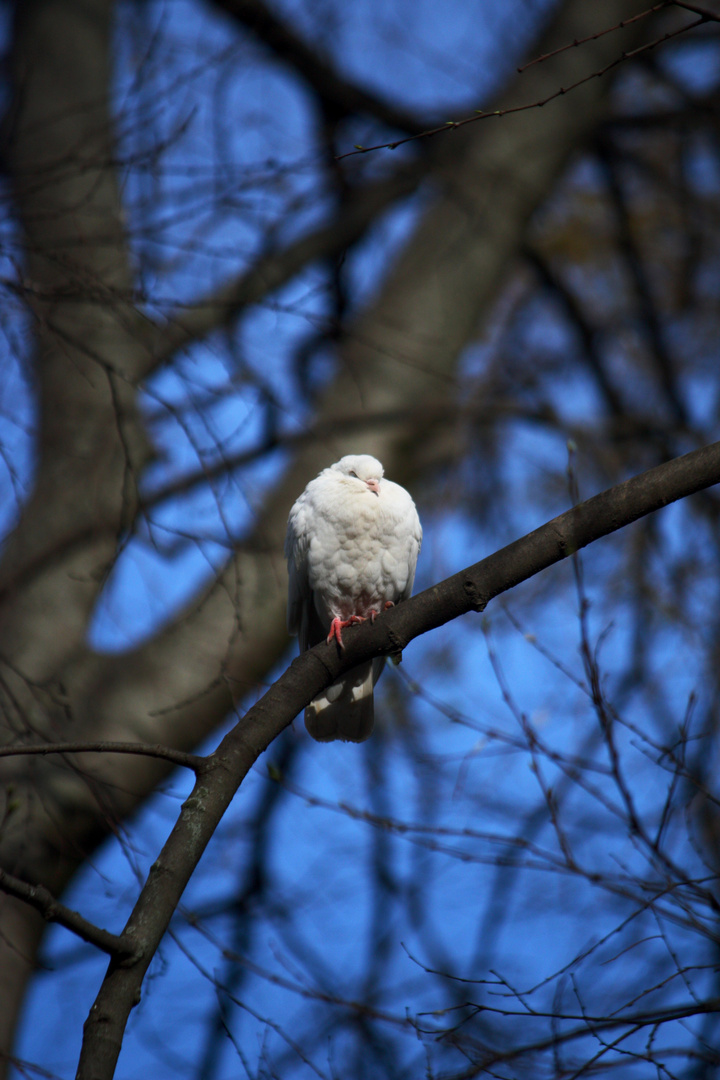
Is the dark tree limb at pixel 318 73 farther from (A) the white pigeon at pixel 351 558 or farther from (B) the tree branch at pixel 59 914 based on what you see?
(B) the tree branch at pixel 59 914

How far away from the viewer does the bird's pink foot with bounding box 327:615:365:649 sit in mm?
2518

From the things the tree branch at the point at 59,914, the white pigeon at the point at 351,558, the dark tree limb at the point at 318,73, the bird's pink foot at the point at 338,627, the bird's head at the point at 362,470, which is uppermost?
the dark tree limb at the point at 318,73

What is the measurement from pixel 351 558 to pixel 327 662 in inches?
41.1

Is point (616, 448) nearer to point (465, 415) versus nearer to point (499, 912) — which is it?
point (465, 415)

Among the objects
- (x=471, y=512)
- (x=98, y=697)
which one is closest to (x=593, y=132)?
(x=471, y=512)

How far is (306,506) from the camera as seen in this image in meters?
3.54

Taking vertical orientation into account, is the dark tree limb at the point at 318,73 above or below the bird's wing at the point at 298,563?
above

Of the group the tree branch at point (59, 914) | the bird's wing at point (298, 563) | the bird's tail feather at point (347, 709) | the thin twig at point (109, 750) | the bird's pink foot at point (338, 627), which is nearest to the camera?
the tree branch at point (59, 914)

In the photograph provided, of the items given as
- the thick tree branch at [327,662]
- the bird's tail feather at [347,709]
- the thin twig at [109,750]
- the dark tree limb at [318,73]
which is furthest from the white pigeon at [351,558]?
the dark tree limb at [318,73]

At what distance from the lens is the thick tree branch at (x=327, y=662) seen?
1.79 metres

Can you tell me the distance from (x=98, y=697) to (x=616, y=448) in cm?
372

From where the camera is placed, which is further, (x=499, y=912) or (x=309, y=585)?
(x=499, y=912)

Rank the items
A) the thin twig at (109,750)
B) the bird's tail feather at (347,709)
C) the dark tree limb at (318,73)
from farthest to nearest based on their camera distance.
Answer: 1. the dark tree limb at (318,73)
2. the bird's tail feather at (347,709)
3. the thin twig at (109,750)

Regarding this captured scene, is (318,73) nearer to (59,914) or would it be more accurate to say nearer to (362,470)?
(362,470)
